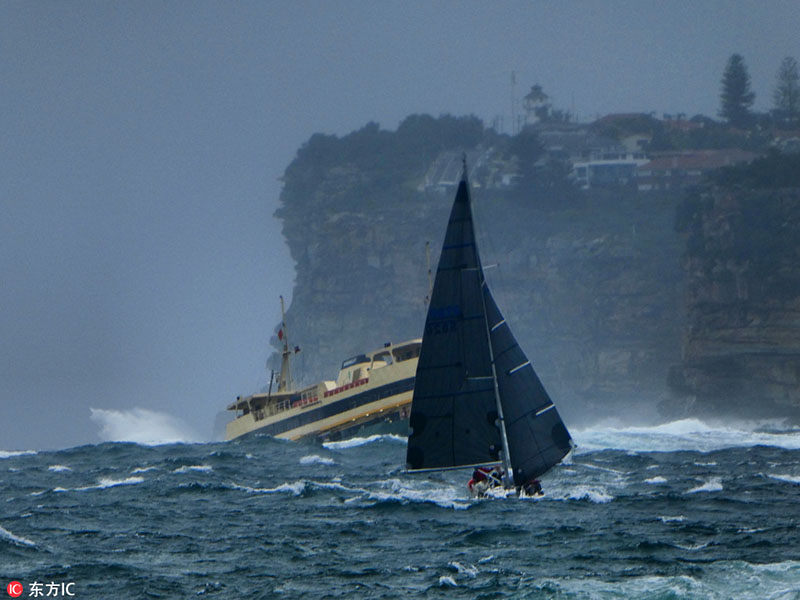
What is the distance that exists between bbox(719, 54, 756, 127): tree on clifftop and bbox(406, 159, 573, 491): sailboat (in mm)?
153344

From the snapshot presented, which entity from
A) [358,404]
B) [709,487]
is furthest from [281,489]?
[358,404]

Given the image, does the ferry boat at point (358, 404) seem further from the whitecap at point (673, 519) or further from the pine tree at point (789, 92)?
the pine tree at point (789, 92)

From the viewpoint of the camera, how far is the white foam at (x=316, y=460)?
55659mm

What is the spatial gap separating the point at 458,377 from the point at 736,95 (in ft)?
512

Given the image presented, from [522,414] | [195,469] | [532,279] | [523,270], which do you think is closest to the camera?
[522,414]

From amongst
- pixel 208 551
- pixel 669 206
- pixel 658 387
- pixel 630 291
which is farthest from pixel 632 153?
pixel 208 551

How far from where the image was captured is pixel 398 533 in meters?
32.1

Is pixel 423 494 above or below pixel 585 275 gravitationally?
below

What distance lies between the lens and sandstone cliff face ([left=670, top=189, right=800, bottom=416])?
10300 centimetres

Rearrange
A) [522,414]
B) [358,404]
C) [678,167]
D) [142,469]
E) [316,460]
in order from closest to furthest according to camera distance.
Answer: [522,414]
[142,469]
[316,460]
[358,404]
[678,167]

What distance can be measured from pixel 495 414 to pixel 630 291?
117774mm

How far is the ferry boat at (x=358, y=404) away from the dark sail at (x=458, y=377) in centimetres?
3900

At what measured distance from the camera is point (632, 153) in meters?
186

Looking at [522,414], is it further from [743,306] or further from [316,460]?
[743,306]
